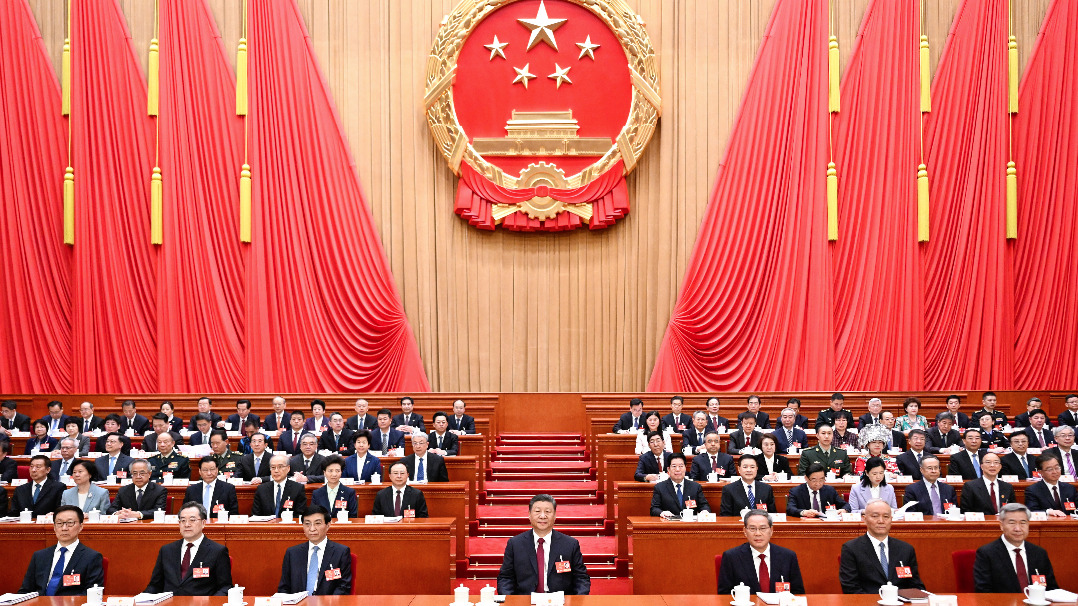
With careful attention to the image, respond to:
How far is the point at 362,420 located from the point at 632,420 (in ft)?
7.88

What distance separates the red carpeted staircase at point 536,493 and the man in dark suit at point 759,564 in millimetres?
1701

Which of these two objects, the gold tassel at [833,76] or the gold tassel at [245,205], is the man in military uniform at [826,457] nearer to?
the gold tassel at [833,76]

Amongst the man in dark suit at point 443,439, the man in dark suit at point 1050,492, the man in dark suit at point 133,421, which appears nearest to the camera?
the man in dark suit at point 1050,492

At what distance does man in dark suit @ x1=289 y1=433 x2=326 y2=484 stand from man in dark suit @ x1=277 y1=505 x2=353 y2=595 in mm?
2105

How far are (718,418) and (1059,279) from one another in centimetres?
440

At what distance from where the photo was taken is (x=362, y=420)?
8.56 metres

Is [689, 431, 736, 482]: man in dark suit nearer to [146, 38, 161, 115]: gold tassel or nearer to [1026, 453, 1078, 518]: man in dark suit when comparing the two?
[1026, 453, 1078, 518]: man in dark suit

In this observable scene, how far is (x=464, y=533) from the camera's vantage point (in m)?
6.07

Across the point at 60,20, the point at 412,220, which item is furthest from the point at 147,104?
the point at 412,220

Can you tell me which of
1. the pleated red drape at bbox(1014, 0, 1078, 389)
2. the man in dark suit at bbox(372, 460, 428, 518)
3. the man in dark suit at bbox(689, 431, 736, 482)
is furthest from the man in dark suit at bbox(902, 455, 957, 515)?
the pleated red drape at bbox(1014, 0, 1078, 389)

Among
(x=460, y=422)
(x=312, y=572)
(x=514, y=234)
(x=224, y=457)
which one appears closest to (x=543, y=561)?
(x=312, y=572)

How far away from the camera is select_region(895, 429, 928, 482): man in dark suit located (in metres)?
6.71

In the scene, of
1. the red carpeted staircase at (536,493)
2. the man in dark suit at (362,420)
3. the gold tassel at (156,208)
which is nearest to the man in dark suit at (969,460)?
the red carpeted staircase at (536,493)

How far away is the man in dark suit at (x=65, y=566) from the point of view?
4598 millimetres
